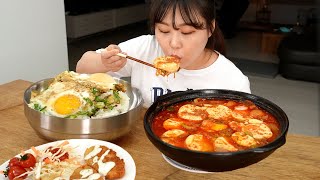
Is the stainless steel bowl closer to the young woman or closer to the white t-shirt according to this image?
the young woman

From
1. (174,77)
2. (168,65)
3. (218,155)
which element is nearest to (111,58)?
(168,65)

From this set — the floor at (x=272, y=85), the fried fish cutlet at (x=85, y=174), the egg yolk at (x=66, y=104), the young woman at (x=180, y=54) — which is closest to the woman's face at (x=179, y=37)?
the young woman at (x=180, y=54)

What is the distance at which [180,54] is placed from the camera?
1.57 metres

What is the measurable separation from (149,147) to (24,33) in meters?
2.06

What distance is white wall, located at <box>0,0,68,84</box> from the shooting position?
2.86m

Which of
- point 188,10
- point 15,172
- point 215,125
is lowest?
point 15,172

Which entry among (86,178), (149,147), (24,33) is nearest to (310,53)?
(24,33)

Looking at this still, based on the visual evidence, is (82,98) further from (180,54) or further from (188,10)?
(188,10)

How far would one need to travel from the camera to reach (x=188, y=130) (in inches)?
43.1

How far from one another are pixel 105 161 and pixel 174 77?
34.3 inches

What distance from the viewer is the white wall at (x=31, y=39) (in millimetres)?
2863

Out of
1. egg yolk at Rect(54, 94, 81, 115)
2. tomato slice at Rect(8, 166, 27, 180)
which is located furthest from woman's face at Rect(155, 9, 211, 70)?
tomato slice at Rect(8, 166, 27, 180)

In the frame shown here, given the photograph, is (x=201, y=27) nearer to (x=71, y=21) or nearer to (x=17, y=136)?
(x=17, y=136)

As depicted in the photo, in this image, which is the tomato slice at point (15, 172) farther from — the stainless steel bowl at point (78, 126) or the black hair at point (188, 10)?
the black hair at point (188, 10)
